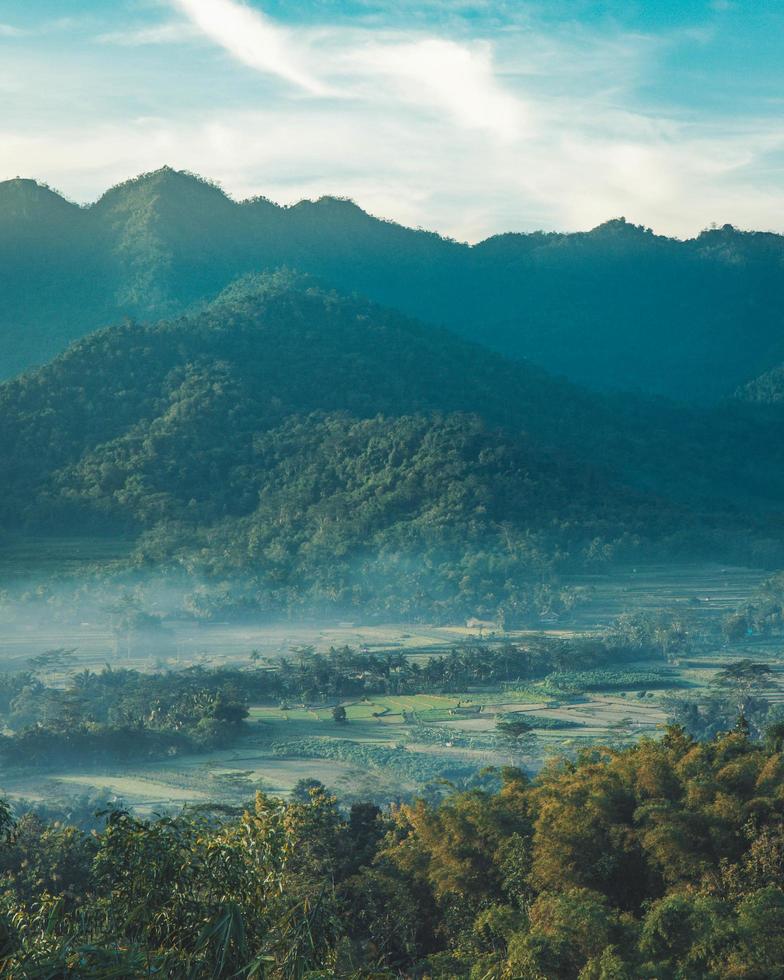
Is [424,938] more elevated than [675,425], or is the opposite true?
[675,425]

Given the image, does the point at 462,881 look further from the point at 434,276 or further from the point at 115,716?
the point at 434,276

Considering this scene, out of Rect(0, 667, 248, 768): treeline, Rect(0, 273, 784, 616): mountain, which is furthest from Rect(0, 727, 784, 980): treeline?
Rect(0, 273, 784, 616): mountain

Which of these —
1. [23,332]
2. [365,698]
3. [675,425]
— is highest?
[23,332]

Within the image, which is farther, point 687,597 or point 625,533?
point 625,533

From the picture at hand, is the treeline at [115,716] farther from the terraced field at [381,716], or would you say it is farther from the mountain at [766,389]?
the mountain at [766,389]

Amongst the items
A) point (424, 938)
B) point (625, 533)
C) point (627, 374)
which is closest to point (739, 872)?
point (424, 938)

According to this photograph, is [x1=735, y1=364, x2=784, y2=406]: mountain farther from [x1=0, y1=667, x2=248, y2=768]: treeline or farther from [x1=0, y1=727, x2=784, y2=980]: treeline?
[x1=0, y1=727, x2=784, y2=980]: treeline

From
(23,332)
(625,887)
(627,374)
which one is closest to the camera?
(625,887)

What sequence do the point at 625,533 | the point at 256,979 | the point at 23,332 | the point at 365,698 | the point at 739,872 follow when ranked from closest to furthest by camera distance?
the point at 256,979
the point at 739,872
the point at 365,698
the point at 625,533
the point at 23,332

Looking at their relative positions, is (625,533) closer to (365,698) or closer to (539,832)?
(365,698)
